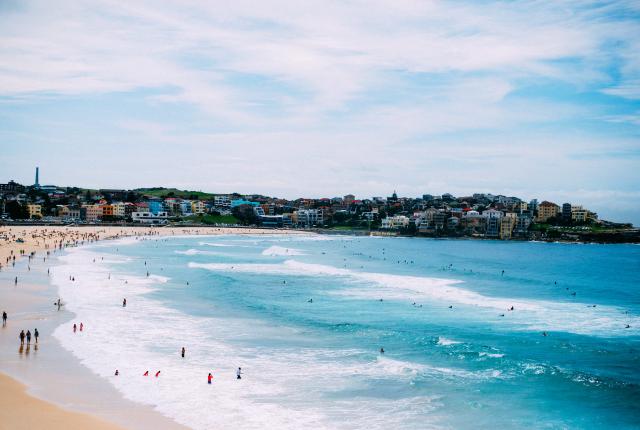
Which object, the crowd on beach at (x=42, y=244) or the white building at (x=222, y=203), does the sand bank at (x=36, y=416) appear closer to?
the crowd on beach at (x=42, y=244)

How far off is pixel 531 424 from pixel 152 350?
612 inches

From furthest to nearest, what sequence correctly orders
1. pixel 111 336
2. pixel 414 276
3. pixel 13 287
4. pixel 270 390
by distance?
1. pixel 414 276
2. pixel 13 287
3. pixel 111 336
4. pixel 270 390

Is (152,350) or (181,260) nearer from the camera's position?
(152,350)

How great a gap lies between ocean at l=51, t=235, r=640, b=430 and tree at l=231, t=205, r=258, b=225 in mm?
111961

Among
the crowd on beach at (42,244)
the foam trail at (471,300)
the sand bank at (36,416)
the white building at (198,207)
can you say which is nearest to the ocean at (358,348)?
the foam trail at (471,300)

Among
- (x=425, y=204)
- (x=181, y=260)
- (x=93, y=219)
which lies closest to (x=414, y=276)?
(x=181, y=260)

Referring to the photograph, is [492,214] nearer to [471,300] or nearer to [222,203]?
[222,203]

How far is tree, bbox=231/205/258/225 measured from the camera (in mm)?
165250

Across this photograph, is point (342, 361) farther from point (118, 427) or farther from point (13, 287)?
point (13, 287)

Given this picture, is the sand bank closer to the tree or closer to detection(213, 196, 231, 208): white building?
the tree

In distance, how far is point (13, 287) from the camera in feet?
129

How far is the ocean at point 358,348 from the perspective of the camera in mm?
19469

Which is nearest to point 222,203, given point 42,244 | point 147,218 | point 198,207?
point 198,207

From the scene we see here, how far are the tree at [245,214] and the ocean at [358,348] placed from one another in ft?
367
